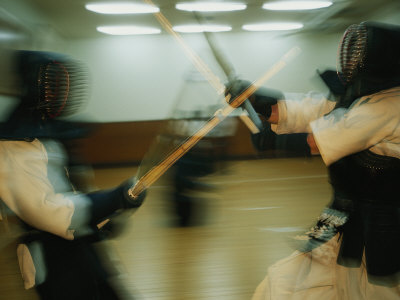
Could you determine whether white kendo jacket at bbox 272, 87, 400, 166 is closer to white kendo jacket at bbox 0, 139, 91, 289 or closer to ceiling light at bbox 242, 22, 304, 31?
white kendo jacket at bbox 0, 139, 91, 289

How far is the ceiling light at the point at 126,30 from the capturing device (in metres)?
5.63

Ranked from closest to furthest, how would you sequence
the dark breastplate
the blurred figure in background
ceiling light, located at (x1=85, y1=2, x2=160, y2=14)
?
the dark breastplate
the blurred figure in background
ceiling light, located at (x1=85, y1=2, x2=160, y2=14)

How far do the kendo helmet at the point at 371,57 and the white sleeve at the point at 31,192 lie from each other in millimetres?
972

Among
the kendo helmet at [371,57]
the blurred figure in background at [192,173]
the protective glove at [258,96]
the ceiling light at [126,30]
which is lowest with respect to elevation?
the blurred figure in background at [192,173]

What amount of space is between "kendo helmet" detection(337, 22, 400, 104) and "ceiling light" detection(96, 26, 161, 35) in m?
5.07

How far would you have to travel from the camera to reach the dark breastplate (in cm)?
109

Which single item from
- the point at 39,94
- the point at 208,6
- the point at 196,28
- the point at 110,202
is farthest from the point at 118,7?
the point at 110,202

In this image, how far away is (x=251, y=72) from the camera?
6.63m

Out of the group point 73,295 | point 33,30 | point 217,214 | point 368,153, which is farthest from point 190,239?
point 33,30

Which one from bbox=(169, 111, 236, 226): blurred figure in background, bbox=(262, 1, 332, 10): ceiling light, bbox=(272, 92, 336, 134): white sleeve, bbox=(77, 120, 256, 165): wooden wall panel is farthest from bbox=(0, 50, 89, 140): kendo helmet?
bbox=(77, 120, 256, 165): wooden wall panel

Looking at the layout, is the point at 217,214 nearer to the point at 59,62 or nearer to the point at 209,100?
the point at 209,100

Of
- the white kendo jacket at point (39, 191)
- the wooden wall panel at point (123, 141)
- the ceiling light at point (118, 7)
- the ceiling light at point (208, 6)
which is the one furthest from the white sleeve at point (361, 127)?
the wooden wall panel at point (123, 141)

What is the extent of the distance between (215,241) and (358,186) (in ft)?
7.05

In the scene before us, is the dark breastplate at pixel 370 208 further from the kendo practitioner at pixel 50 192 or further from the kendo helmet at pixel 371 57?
the kendo practitioner at pixel 50 192
